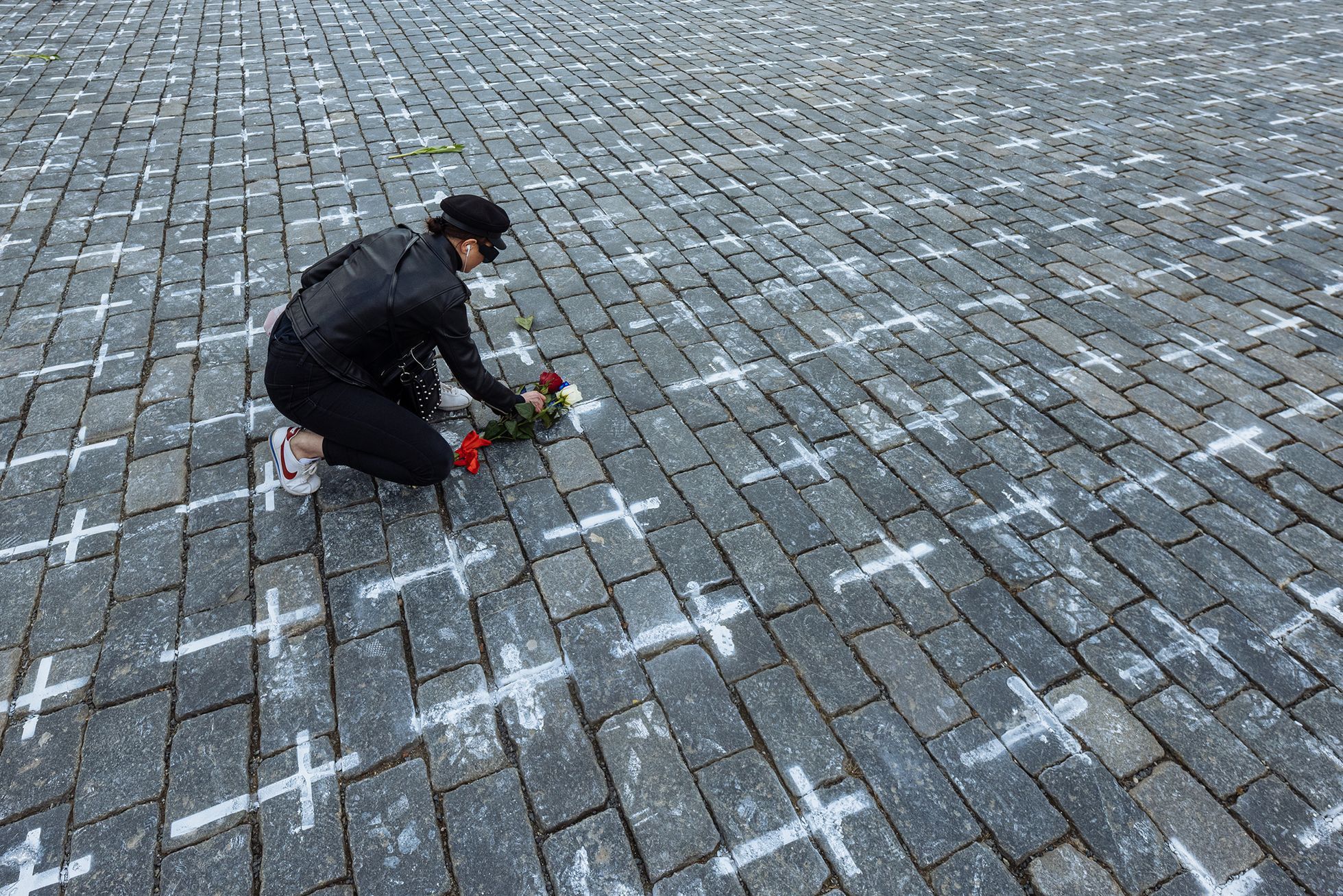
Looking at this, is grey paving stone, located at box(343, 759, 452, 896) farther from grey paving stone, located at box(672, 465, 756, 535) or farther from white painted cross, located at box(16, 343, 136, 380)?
white painted cross, located at box(16, 343, 136, 380)

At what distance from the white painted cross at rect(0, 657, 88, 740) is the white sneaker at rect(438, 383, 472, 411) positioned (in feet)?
6.47

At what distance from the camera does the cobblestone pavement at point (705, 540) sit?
253cm

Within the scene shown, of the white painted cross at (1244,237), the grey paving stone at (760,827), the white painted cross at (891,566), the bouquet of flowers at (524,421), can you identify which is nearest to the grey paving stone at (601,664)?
the grey paving stone at (760,827)

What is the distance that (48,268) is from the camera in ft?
16.8

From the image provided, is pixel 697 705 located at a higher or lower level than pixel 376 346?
lower

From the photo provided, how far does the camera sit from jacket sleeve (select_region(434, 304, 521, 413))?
3322mm

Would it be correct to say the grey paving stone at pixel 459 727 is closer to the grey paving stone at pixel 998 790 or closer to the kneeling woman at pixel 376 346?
the kneeling woman at pixel 376 346

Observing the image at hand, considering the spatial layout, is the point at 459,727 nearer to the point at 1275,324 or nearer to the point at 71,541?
the point at 71,541

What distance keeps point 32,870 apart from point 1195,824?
13.1 ft

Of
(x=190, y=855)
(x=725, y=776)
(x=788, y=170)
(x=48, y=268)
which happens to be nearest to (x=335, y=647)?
(x=190, y=855)

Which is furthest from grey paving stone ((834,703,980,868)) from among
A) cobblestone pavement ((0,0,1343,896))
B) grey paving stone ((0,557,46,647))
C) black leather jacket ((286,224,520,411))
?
grey paving stone ((0,557,46,647))

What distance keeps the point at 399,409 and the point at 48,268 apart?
3.72 m

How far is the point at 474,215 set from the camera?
131 inches

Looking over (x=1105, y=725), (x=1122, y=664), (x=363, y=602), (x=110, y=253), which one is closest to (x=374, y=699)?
(x=363, y=602)
